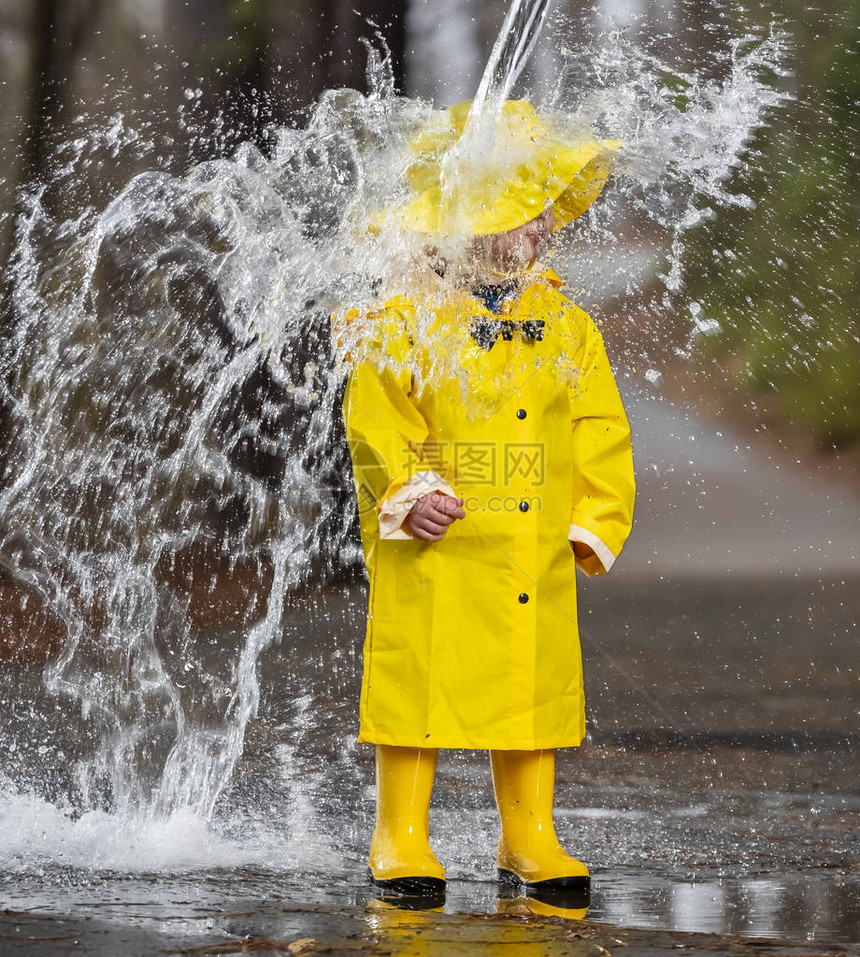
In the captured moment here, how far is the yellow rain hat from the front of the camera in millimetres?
1539

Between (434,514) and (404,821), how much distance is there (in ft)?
1.25

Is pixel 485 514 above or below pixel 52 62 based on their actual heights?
below

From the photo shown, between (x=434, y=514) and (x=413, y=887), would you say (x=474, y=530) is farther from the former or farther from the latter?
(x=413, y=887)

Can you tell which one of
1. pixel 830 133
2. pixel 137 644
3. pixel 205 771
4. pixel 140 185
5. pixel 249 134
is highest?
pixel 830 133

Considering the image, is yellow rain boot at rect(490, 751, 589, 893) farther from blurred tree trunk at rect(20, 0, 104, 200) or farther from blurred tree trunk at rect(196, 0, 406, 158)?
blurred tree trunk at rect(20, 0, 104, 200)

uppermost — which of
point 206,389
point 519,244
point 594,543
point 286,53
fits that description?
point 286,53

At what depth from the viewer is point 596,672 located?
3.73 meters

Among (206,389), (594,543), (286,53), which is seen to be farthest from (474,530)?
(286,53)

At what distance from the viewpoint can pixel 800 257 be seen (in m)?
5.39

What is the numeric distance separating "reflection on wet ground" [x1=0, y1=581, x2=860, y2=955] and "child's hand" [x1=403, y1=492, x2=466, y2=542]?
429 millimetres

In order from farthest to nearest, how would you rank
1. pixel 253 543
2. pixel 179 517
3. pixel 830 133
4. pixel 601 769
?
pixel 830 133 < pixel 253 543 < pixel 179 517 < pixel 601 769

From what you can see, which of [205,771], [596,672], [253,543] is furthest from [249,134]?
[205,771]

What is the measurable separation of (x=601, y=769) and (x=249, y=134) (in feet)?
7.51

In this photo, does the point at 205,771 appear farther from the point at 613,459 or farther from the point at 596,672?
the point at 596,672
